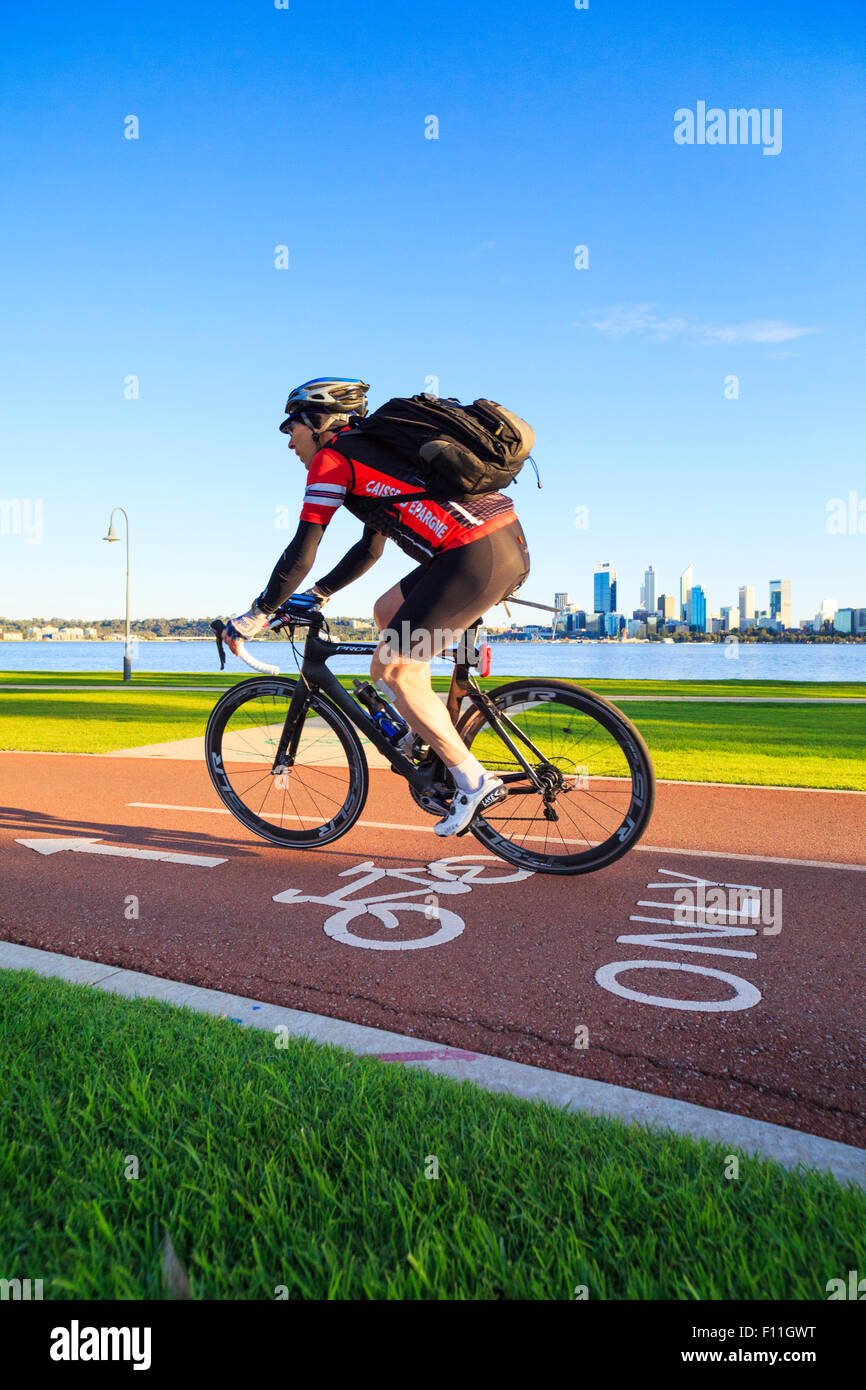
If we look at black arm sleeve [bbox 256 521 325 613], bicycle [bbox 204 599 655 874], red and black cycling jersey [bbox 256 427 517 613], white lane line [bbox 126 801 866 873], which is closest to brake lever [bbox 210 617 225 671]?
bicycle [bbox 204 599 655 874]

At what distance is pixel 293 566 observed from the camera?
13.7 feet

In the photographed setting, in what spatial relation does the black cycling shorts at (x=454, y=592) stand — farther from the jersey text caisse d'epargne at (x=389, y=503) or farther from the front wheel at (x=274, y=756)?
the front wheel at (x=274, y=756)

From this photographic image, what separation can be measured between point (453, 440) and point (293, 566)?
1061mm

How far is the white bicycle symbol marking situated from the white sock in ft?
1.86

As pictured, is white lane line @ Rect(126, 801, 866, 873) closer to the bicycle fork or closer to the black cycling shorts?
the bicycle fork

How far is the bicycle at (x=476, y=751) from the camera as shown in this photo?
432 centimetres

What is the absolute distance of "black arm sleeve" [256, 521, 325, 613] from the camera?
161 inches

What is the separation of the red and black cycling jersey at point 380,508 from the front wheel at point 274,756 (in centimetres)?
105

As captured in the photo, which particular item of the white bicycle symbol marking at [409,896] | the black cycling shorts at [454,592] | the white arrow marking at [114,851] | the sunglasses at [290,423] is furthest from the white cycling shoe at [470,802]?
the sunglasses at [290,423]

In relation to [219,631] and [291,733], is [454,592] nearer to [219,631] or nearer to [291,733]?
[219,631]

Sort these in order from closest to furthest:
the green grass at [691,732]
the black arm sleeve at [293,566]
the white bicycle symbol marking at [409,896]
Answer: the white bicycle symbol marking at [409,896] → the black arm sleeve at [293,566] → the green grass at [691,732]
